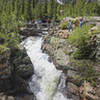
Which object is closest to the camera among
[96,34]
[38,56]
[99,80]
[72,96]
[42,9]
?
[99,80]

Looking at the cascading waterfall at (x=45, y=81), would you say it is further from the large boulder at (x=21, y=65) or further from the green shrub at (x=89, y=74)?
the green shrub at (x=89, y=74)

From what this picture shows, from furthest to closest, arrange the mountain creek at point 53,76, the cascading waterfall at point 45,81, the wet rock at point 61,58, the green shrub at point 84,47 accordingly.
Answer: the wet rock at point 61,58
the cascading waterfall at point 45,81
the green shrub at point 84,47
the mountain creek at point 53,76

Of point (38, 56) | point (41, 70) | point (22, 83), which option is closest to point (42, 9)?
point (38, 56)

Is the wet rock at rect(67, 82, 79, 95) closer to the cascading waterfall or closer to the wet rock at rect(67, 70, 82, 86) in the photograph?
the wet rock at rect(67, 70, 82, 86)

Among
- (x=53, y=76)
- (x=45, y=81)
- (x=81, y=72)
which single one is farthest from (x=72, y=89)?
(x=45, y=81)

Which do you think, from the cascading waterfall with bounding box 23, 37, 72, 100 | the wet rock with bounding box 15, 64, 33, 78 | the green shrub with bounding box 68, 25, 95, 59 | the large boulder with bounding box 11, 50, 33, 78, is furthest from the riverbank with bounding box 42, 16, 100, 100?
the large boulder with bounding box 11, 50, 33, 78

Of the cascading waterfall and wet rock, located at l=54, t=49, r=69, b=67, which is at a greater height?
wet rock, located at l=54, t=49, r=69, b=67

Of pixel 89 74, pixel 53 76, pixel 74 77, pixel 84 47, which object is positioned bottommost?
pixel 53 76

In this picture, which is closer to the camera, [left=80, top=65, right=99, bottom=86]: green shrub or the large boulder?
[left=80, top=65, right=99, bottom=86]: green shrub

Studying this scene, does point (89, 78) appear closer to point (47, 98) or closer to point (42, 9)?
point (47, 98)

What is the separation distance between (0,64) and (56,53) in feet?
29.0

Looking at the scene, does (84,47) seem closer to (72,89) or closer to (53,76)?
(72,89)

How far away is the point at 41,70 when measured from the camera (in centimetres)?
2216

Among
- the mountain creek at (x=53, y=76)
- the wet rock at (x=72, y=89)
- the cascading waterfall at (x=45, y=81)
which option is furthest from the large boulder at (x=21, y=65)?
the wet rock at (x=72, y=89)
